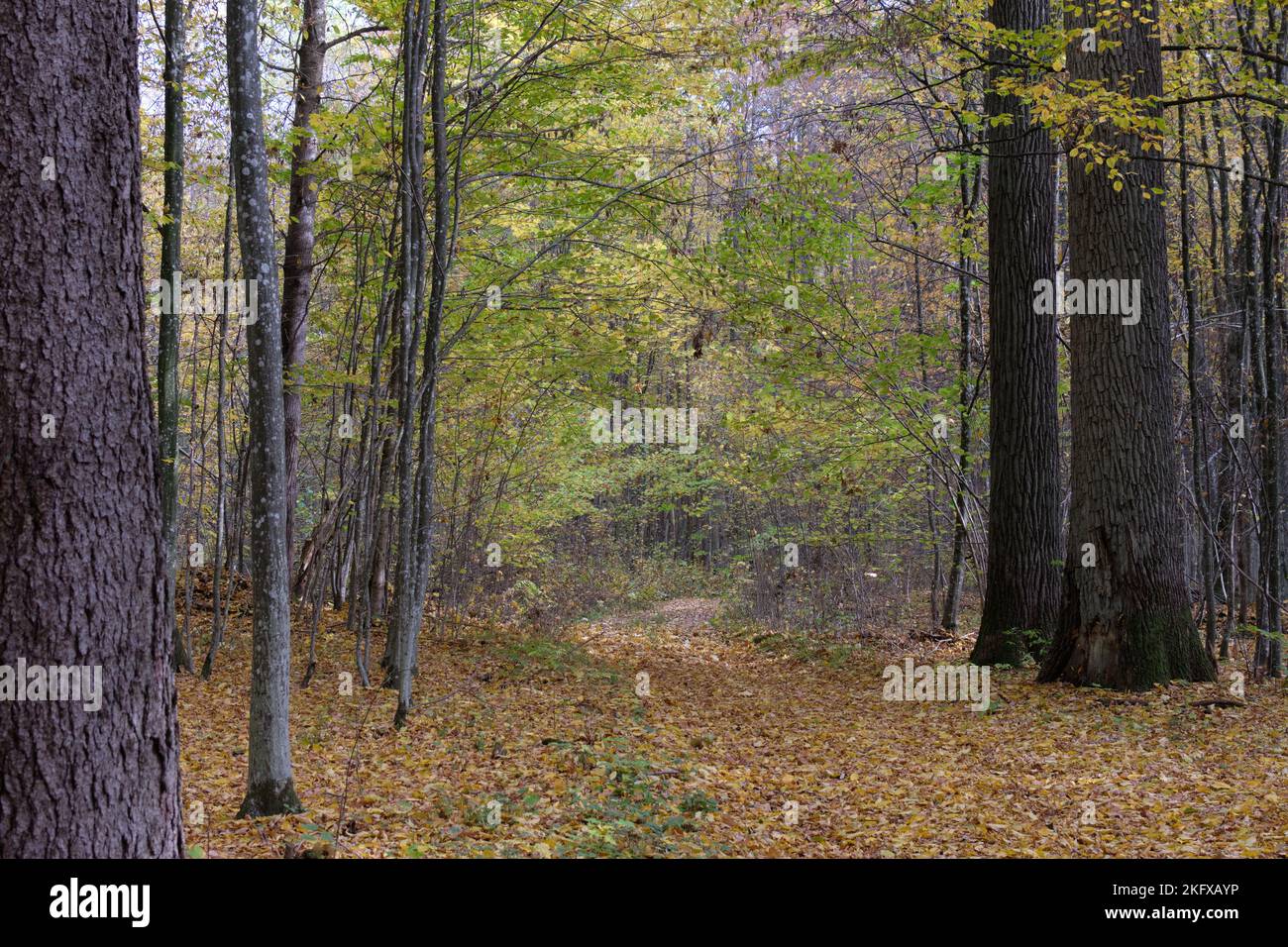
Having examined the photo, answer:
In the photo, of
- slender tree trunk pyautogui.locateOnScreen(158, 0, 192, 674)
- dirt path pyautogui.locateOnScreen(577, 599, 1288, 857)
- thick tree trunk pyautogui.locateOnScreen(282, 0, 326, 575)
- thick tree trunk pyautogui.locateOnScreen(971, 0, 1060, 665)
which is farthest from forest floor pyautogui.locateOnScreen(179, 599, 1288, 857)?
thick tree trunk pyautogui.locateOnScreen(282, 0, 326, 575)

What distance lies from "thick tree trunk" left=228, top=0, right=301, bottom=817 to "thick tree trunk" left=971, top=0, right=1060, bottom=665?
294 inches

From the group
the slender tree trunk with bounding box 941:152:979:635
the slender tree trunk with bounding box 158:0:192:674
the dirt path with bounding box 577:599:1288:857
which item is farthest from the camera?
the slender tree trunk with bounding box 941:152:979:635

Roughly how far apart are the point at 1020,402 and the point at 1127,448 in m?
1.70

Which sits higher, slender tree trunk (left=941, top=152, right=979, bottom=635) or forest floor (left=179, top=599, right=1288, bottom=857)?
slender tree trunk (left=941, top=152, right=979, bottom=635)

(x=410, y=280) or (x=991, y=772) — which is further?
(x=410, y=280)

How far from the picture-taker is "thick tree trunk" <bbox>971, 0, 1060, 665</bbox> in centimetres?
965

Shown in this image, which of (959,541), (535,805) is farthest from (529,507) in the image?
(535,805)

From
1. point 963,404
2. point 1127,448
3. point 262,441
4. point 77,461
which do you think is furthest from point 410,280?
point 963,404

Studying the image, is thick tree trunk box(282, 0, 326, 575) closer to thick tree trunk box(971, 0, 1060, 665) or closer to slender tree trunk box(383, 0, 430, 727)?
slender tree trunk box(383, 0, 430, 727)

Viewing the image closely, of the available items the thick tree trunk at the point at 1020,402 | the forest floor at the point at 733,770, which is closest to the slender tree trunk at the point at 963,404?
the thick tree trunk at the point at 1020,402

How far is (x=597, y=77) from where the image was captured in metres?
8.84

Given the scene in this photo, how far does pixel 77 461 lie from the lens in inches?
109

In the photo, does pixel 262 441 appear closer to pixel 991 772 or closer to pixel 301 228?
pixel 991 772
